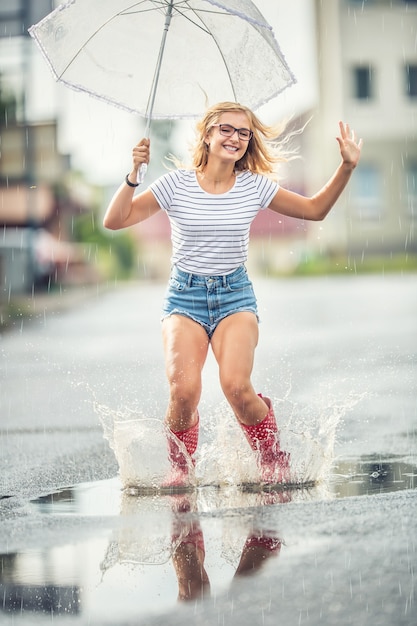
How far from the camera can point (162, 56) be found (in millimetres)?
5812

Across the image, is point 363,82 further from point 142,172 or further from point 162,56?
point 142,172

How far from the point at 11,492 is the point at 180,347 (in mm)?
1094

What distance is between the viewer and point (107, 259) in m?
49.6

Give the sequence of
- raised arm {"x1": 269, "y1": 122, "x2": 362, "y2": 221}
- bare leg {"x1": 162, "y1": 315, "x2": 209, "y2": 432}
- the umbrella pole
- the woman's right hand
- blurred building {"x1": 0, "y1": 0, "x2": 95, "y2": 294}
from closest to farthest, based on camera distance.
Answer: the woman's right hand, bare leg {"x1": 162, "y1": 315, "x2": 209, "y2": 432}, raised arm {"x1": 269, "y1": 122, "x2": 362, "y2": 221}, the umbrella pole, blurred building {"x1": 0, "y1": 0, "x2": 95, "y2": 294}

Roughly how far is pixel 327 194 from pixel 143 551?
204cm

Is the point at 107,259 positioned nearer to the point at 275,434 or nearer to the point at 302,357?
the point at 302,357

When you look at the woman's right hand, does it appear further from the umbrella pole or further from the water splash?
the water splash

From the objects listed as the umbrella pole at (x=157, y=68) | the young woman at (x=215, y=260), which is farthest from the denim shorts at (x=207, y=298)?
the umbrella pole at (x=157, y=68)

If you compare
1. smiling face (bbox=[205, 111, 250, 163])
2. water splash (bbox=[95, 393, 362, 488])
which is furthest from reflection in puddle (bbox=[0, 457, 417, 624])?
smiling face (bbox=[205, 111, 250, 163])

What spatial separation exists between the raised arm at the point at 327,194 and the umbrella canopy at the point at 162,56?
22.5 inches

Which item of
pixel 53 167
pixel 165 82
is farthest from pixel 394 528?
pixel 53 167

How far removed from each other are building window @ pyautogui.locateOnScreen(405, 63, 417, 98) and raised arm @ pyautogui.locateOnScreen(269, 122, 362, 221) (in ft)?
111

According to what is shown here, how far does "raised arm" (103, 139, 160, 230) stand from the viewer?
201 inches

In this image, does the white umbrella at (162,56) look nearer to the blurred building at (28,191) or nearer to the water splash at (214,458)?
the water splash at (214,458)
